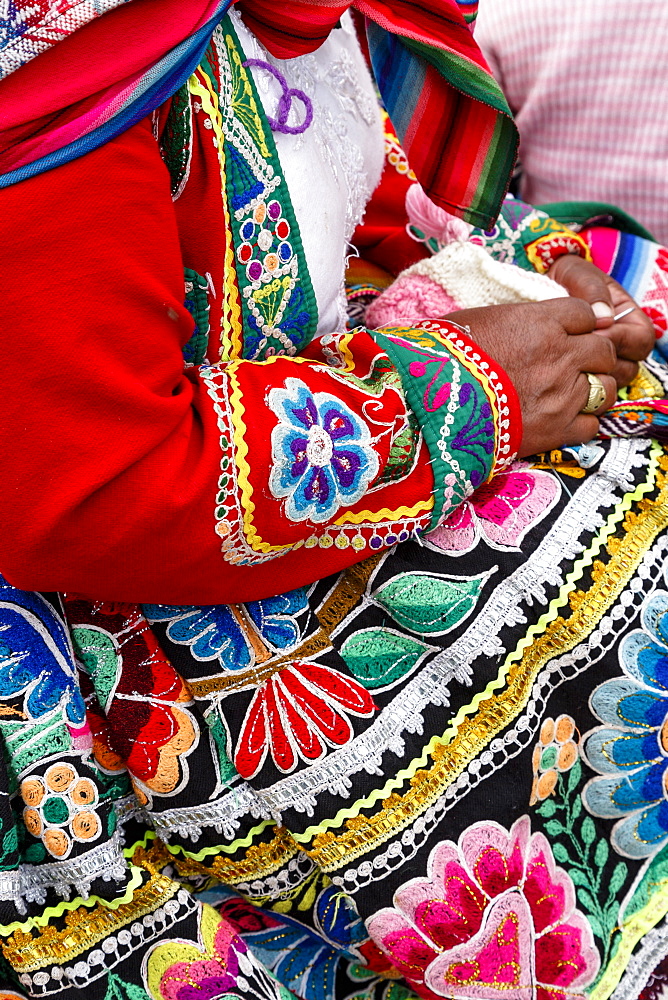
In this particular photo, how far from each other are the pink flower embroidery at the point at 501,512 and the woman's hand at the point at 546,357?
0.13ft

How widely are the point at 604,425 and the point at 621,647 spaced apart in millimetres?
279

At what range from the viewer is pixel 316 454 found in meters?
0.78

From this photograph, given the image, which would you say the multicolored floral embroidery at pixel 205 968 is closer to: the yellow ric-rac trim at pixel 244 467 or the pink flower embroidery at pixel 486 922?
the pink flower embroidery at pixel 486 922

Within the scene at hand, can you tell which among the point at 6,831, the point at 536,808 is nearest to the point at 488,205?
the point at 536,808

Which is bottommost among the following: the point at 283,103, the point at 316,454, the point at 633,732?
the point at 633,732

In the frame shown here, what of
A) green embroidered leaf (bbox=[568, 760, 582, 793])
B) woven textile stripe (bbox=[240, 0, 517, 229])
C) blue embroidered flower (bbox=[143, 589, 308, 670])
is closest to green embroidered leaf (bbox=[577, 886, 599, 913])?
green embroidered leaf (bbox=[568, 760, 582, 793])

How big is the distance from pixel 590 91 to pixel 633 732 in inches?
42.7

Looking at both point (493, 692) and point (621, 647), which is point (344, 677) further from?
point (621, 647)

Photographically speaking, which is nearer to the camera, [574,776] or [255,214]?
[255,214]

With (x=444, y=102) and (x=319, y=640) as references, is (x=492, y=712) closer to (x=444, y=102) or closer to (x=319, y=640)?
(x=319, y=640)

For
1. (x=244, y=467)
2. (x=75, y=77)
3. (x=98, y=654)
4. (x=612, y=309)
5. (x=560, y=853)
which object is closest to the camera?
(x=75, y=77)

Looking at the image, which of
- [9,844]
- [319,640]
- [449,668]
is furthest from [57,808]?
[449,668]

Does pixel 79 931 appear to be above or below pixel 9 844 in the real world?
below

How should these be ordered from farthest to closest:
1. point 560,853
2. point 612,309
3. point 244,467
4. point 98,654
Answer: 1. point 612,309
2. point 560,853
3. point 98,654
4. point 244,467
